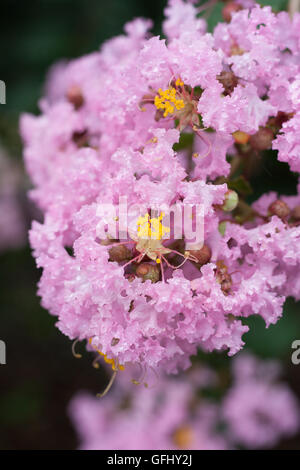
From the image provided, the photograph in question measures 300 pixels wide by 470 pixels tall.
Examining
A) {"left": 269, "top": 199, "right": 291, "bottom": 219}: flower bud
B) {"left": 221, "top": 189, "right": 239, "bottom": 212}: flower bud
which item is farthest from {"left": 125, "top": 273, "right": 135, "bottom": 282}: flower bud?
{"left": 269, "top": 199, "right": 291, "bottom": 219}: flower bud

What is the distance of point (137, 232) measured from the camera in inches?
43.3

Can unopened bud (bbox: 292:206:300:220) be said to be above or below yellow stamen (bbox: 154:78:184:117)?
below

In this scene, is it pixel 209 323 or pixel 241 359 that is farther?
pixel 241 359

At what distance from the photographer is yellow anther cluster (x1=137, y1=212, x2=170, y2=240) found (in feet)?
3.55

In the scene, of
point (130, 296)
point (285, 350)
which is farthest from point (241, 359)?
point (130, 296)

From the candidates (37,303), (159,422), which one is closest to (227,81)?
(159,422)

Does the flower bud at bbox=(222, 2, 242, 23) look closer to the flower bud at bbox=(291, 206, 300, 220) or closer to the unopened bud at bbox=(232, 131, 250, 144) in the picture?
the unopened bud at bbox=(232, 131, 250, 144)

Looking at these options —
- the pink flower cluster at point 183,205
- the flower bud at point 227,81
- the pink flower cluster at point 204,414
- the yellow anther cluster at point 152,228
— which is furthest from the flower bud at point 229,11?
the pink flower cluster at point 204,414

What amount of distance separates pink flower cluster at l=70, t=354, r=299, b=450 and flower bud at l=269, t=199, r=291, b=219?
1.34 m

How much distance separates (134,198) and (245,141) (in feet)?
1.04

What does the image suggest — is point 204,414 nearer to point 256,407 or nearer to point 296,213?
point 256,407
